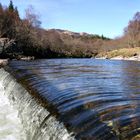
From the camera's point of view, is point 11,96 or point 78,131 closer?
point 78,131

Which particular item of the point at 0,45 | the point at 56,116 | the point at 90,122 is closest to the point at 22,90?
the point at 56,116

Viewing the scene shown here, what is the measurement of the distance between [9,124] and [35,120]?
1.99m

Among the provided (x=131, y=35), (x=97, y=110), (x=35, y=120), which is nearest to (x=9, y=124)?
(x=35, y=120)

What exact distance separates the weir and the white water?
19 cm

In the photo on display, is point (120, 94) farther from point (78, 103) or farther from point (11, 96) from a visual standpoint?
point (11, 96)

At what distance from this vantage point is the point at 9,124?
12.6 meters

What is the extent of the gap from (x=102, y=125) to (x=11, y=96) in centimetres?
894

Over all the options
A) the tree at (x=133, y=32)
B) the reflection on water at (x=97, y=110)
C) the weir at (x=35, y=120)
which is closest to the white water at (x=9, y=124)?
the weir at (x=35, y=120)

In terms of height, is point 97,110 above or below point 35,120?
above

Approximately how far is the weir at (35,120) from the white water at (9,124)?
0.64ft

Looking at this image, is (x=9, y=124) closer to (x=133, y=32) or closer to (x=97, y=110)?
(x=97, y=110)

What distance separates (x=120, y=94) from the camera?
13484 mm

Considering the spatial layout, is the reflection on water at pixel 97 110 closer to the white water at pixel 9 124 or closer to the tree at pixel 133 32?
the white water at pixel 9 124

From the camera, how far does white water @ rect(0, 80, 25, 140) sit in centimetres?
A: 1110
